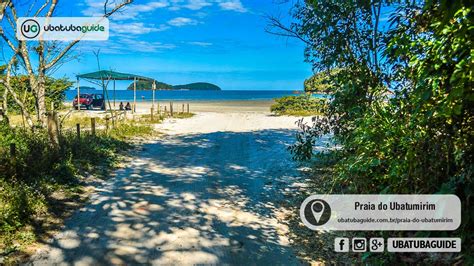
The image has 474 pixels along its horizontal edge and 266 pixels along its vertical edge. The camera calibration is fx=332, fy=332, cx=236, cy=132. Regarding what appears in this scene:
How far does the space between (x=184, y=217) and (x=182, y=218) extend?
45mm

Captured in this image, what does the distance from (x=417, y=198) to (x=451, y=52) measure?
5.15ft

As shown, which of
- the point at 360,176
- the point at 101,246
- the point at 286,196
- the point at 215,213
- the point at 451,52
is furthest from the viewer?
the point at 286,196

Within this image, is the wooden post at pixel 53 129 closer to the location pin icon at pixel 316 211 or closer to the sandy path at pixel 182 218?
the sandy path at pixel 182 218

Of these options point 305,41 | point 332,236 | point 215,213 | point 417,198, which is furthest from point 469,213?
point 305,41

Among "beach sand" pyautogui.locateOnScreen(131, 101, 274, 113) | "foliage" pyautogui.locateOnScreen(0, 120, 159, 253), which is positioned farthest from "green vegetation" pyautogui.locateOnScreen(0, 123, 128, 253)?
"beach sand" pyautogui.locateOnScreen(131, 101, 274, 113)

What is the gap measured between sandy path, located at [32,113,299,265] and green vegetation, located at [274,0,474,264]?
0.77 m

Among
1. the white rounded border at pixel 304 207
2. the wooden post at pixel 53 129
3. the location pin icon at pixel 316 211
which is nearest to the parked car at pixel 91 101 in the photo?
the wooden post at pixel 53 129

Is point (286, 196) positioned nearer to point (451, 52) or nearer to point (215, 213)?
point (215, 213)

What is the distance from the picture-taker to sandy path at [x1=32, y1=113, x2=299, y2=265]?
3.70m

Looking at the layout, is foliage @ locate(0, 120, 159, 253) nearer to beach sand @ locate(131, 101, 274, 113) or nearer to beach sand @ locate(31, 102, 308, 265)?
beach sand @ locate(31, 102, 308, 265)

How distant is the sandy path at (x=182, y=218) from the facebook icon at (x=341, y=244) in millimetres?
573

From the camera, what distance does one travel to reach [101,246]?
3.84m

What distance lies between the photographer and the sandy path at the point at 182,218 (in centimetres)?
370

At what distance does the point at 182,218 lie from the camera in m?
4.74
